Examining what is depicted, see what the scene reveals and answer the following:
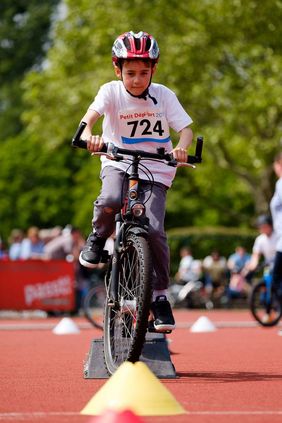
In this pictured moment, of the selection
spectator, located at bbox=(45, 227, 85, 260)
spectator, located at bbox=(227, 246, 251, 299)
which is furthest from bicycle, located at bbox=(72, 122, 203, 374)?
spectator, located at bbox=(227, 246, 251, 299)

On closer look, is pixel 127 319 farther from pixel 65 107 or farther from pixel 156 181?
pixel 65 107

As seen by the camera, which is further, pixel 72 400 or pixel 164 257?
pixel 164 257

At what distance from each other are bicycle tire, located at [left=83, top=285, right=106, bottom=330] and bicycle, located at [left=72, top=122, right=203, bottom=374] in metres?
8.97

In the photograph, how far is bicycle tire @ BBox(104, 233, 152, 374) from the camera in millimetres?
7547

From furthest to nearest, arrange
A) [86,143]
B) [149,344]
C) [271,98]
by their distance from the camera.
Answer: [271,98] → [149,344] → [86,143]

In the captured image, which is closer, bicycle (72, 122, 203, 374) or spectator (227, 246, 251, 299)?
bicycle (72, 122, 203, 374)

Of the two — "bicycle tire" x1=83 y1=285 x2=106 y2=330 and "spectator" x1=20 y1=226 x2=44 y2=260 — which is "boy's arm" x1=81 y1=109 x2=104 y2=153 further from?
"spectator" x1=20 y1=226 x2=44 y2=260

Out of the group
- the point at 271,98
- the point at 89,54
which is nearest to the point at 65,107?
the point at 89,54

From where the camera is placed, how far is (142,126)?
858cm

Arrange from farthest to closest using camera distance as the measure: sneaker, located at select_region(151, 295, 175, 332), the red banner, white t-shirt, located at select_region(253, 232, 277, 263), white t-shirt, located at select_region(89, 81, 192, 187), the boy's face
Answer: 1. the red banner
2. white t-shirt, located at select_region(253, 232, 277, 263)
3. white t-shirt, located at select_region(89, 81, 192, 187)
4. the boy's face
5. sneaker, located at select_region(151, 295, 175, 332)

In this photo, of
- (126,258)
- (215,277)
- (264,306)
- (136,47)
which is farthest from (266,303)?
(215,277)

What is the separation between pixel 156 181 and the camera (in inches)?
333

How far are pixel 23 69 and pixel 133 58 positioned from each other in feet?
222

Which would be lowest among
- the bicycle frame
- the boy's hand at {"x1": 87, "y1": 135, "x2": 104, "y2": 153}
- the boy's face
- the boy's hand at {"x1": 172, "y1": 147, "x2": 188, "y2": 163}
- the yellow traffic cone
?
the yellow traffic cone
